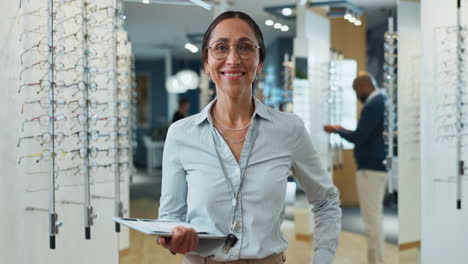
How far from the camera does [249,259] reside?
4.44ft

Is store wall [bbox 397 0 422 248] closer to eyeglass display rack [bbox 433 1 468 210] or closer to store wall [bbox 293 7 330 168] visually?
eyeglass display rack [bbox 433 1 468 210]

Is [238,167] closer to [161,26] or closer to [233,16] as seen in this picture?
[233,16]

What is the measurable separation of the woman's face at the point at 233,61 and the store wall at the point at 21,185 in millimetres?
1969

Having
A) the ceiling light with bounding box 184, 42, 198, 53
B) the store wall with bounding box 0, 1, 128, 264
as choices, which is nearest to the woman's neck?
the store wall with bounding box 0, 1, 128, 264

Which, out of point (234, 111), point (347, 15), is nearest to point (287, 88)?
point (347, 15)

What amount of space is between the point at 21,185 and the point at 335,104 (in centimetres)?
253

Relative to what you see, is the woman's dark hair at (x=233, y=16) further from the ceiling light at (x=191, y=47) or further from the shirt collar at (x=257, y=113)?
the ceiling light at (x=191, y=47)

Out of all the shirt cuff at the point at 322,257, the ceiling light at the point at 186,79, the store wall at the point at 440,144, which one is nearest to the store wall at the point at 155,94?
the ceiling light at the point at 186,79

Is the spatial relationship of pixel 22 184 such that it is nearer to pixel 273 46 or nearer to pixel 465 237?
pixel 273 46

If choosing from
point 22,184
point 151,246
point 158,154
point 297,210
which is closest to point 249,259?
point 22,184

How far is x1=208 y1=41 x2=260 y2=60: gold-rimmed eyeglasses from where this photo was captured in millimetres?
1421

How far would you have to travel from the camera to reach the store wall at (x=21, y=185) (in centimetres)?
305

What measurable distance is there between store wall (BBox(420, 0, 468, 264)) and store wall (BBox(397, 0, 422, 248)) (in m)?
0.04

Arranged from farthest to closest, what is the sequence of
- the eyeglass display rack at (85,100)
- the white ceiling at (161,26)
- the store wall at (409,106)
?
the store wall at (409,106) < the white ceiling at (161,26) < the eyeglass display rack at (85,100)
